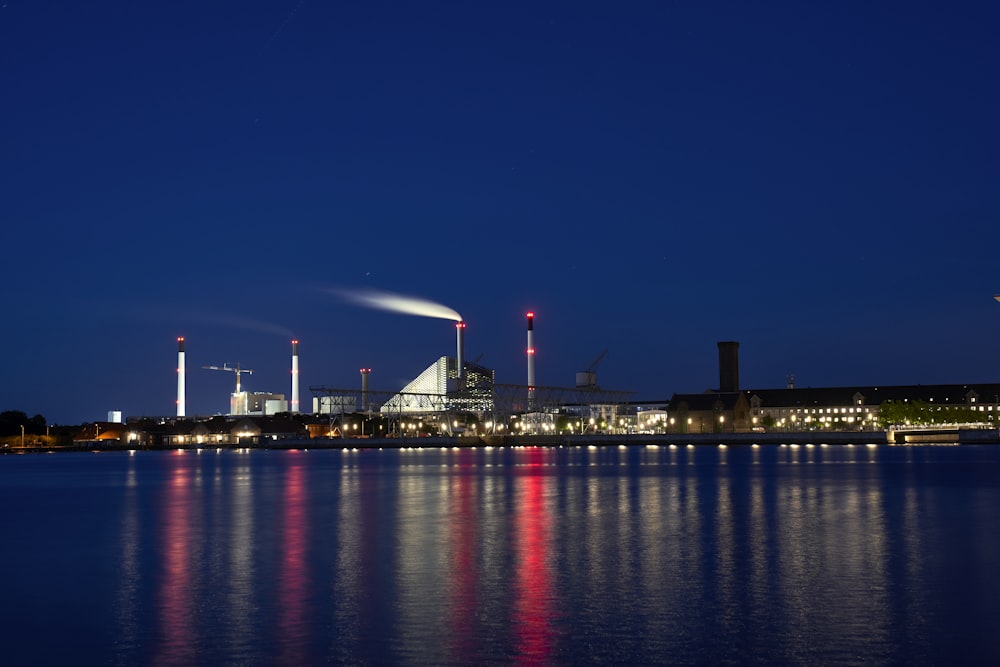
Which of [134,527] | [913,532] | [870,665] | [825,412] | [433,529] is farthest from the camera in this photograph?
[825,412]

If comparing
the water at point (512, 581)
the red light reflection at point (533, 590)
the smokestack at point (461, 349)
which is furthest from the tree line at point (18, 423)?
the red light reflection at point (533, 590)

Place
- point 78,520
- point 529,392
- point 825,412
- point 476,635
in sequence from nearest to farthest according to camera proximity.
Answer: point 476,635 → point 78,520 → point 825,412 → point 529,392

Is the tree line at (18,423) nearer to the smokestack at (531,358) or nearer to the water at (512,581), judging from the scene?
the smokestack at (531,358)

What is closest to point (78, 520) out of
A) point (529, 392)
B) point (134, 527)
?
point (134, 527)

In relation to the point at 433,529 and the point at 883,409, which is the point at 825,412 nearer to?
the point at 883,409

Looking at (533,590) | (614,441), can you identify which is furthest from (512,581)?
(614,441)

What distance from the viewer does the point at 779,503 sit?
3506 centimetres

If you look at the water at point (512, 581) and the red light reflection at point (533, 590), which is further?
the water at point (512, 581)

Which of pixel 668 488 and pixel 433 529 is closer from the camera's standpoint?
pixel 433 529

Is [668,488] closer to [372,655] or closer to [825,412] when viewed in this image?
[372,655]

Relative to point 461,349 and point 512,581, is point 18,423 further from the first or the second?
point 512,581

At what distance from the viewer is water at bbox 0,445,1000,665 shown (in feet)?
44.1

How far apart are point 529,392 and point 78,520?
14723 centimetres

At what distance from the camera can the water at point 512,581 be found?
13.4m
